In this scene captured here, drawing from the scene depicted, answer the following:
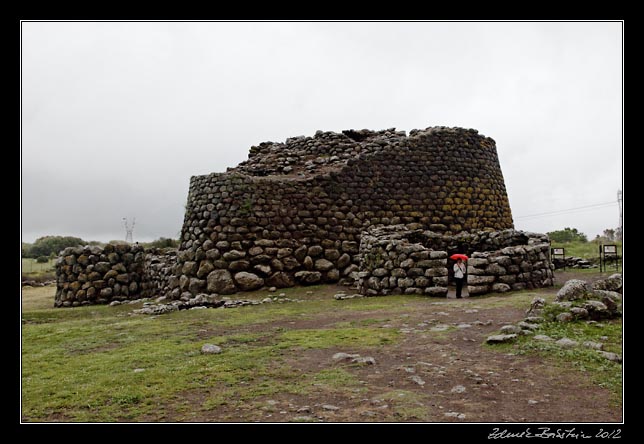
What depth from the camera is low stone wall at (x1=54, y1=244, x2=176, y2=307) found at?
16.8 m

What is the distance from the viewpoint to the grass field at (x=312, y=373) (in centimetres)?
422

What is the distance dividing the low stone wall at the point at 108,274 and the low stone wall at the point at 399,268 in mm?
6946

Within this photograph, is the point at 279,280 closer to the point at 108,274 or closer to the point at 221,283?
the point at 221,283

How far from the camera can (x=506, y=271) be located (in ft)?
38.0

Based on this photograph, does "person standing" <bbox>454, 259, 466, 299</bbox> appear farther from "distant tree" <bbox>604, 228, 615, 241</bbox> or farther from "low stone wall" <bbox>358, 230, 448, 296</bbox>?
"distant tree" <bbox>604, 228, 615, 241</bbox>

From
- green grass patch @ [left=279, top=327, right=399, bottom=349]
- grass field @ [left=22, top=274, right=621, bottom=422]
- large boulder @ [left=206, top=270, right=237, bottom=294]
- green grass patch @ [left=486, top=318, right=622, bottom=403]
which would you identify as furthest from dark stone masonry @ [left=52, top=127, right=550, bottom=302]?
green grass patch @ [left=486, top=318, right=622, bottom=403]

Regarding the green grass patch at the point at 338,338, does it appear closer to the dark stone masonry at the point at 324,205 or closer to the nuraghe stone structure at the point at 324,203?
the dark stone masonry at the point at 324,205

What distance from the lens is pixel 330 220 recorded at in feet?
52.2

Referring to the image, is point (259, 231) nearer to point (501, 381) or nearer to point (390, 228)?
point (390, 228)

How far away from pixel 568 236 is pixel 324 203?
1061 inches

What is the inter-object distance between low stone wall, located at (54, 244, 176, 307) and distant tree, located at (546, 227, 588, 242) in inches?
1144

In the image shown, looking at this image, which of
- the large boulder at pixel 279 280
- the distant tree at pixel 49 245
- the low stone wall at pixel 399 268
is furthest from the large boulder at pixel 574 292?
the distant tree at pixel 49 245

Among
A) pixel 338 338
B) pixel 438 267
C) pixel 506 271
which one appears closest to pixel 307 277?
pixel 438 267

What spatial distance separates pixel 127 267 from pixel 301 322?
10.8 m
